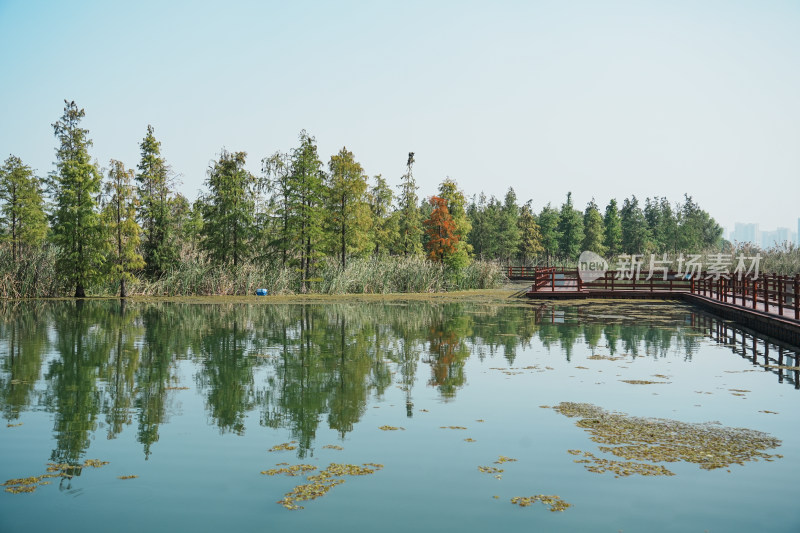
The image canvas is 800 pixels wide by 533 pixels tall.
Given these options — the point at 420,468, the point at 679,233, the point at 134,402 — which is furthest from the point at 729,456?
the point at 679,233

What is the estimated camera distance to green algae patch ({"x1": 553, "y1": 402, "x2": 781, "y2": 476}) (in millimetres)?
6984

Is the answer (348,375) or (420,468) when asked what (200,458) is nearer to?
(420,468)

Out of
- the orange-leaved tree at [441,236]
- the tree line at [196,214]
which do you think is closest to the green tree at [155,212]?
the tree line at [196,214]

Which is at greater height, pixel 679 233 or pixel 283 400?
pixel 679 233

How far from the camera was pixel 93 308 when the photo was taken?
80.8 feet

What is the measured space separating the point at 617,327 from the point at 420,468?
47.4 feet

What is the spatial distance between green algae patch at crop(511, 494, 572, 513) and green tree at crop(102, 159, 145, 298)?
27.3 metres

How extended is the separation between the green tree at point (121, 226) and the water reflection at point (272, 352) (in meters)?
4.28

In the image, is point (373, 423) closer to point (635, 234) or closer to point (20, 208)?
point (20, 208)

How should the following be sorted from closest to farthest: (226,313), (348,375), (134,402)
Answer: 1. (134,402)
2. (348,375)
3. (226,313)

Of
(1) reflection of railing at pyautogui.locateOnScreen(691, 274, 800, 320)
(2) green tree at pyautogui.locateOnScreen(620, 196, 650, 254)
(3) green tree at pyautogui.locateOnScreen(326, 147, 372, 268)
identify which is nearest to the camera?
(1) reflection of railing at pyautogui.locateOnScreen(691, 274, 800, 320)

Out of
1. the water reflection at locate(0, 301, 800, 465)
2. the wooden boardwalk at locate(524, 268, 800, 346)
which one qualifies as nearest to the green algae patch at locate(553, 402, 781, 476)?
the water reflection at locate(0, 301, 800, 465)

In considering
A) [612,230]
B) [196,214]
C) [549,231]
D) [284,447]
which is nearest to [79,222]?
[196,214]

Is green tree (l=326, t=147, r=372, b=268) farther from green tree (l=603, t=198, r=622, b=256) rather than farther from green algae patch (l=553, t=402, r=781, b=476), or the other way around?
green tree (l=603, t=198, r=622, b=256)
